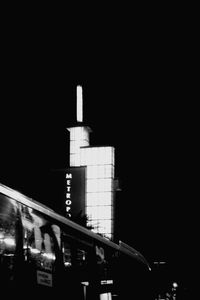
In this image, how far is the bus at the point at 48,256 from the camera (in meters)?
5.84

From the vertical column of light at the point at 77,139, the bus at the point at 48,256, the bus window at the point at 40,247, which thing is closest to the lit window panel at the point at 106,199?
the vertical column of light at the point at 77,139

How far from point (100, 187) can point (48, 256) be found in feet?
79.7

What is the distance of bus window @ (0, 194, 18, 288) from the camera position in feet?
18.4

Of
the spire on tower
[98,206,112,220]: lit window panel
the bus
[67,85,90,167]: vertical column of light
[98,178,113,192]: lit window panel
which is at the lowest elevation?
the bus

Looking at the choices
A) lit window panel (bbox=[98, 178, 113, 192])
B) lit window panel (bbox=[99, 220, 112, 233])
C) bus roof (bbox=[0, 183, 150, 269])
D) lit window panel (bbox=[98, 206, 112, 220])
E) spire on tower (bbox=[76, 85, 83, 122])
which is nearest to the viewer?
bus roof (bbox=[0, 183, 150, 269])

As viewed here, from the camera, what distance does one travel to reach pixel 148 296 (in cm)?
1278

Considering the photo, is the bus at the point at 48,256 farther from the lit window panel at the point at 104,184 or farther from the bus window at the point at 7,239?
the lit window panel at the point at 104,184

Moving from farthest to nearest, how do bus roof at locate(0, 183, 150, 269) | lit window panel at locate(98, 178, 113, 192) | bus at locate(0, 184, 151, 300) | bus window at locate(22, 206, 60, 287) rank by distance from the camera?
lit window panel at locate(98, 178, 113, 192), bus window at locate(22, 206, 60, 287), bus roof at locate(0, 183, 150, 269), bus at locate(0, 184, 151, 300)

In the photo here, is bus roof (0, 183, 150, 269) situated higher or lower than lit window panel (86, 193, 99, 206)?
lower

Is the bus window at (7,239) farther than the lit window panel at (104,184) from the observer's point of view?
No

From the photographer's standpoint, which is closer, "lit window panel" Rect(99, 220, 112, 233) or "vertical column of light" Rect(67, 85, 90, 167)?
"lit window panel" Rect(99, 220, 112, 233)

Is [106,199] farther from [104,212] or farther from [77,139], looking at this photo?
[77,139]

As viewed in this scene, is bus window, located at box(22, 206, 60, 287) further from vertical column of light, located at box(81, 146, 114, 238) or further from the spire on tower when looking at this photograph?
the spire on tower

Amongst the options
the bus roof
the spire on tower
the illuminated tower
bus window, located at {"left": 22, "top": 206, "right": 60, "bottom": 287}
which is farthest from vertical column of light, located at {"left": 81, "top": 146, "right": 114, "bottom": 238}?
bus window, located at {"left": 22, "top": 206, "right": 60, "bottom": 287}
